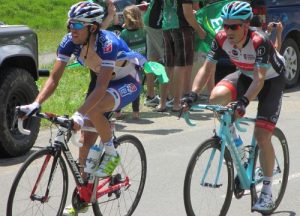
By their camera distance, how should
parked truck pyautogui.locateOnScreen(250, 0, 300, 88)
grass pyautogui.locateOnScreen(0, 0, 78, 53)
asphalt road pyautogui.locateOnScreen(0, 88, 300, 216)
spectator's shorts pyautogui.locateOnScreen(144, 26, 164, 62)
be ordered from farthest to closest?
1. grass pyautogui.locateOnScreen(0, 0, 78, 53)
2. parked truck pyautogui.locateOnScreen(250, 0, 300, 88)
3. spectator's shorts pyautogui.locateOnScreen(144, 26, 164, 62)
4. asphalt road pyautogui.locateOnScreen(0, 88, 300, 216)

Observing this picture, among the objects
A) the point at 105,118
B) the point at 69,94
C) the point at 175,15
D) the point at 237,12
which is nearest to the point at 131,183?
the point at 105,118

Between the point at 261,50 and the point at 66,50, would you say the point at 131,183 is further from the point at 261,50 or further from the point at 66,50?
the point at 261,50

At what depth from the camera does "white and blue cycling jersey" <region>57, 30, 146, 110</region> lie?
554 centimetres

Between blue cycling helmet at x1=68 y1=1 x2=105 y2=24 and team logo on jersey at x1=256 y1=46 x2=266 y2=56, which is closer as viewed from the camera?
blue cycling helmet at x1=68 y1=1 x2=105 y2=24

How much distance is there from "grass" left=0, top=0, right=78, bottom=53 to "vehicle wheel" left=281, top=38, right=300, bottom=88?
905 cm

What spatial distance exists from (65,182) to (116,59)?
1.04m

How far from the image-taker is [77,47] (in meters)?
5.65

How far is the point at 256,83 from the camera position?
559 centimetres

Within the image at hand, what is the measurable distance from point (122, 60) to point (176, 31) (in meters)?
4.74

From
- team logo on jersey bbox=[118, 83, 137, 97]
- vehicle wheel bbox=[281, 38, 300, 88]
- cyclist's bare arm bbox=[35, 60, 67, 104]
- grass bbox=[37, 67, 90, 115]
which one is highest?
cyclist's bare arm bbox=[35, 60, 67, 104]

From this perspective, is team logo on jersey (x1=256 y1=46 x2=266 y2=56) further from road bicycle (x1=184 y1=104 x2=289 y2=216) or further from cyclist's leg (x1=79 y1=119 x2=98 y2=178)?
cyclist's leg (x1=79 y1=119 x2=98 y2=178)

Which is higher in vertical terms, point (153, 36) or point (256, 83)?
point (256, 83)

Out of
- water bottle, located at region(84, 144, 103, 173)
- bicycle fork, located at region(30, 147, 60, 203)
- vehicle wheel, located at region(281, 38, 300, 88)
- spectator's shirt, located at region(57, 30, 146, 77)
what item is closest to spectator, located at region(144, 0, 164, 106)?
vehicle wheel, located at region(281, 38, 300, 88)

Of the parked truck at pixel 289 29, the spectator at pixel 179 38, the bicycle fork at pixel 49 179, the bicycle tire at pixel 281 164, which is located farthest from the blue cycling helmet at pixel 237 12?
the parked truck at pixel 289 29
